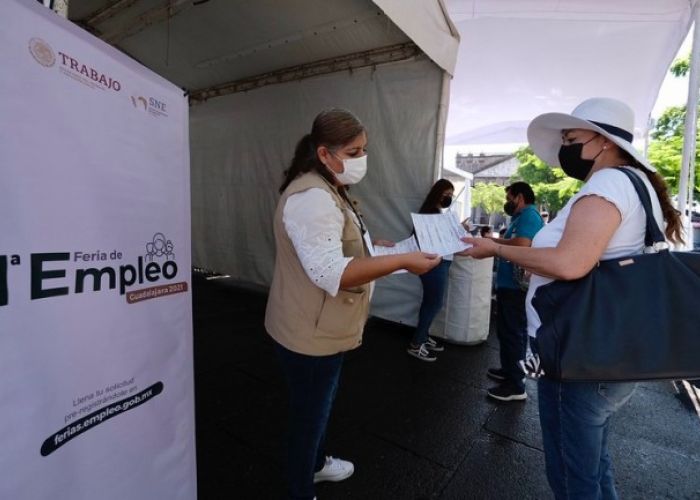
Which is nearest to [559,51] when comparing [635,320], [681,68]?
[635,320]

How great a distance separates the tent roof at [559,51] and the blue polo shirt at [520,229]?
6.66 ft

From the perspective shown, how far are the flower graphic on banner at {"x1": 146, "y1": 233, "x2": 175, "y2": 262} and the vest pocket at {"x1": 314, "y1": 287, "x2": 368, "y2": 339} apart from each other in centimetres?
54

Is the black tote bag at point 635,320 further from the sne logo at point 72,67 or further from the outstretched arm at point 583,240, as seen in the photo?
the sne logo at point 72,67

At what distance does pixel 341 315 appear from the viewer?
1408 millimetres

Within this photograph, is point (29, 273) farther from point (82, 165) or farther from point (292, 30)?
point (292, 30)

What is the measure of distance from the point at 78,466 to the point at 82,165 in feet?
2.42

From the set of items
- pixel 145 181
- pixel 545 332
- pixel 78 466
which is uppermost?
pixel 145 181

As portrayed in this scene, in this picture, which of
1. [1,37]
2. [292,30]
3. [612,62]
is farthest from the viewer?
[612,62]

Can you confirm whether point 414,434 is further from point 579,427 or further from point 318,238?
point 318,238

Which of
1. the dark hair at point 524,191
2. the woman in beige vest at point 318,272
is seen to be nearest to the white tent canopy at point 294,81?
the dark hair at point 524,191

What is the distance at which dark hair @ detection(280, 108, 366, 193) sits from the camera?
4.49ft

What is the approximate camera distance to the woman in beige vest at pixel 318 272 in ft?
4.04

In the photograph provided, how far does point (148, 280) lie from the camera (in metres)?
1.13

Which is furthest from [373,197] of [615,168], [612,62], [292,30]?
[615,168]
